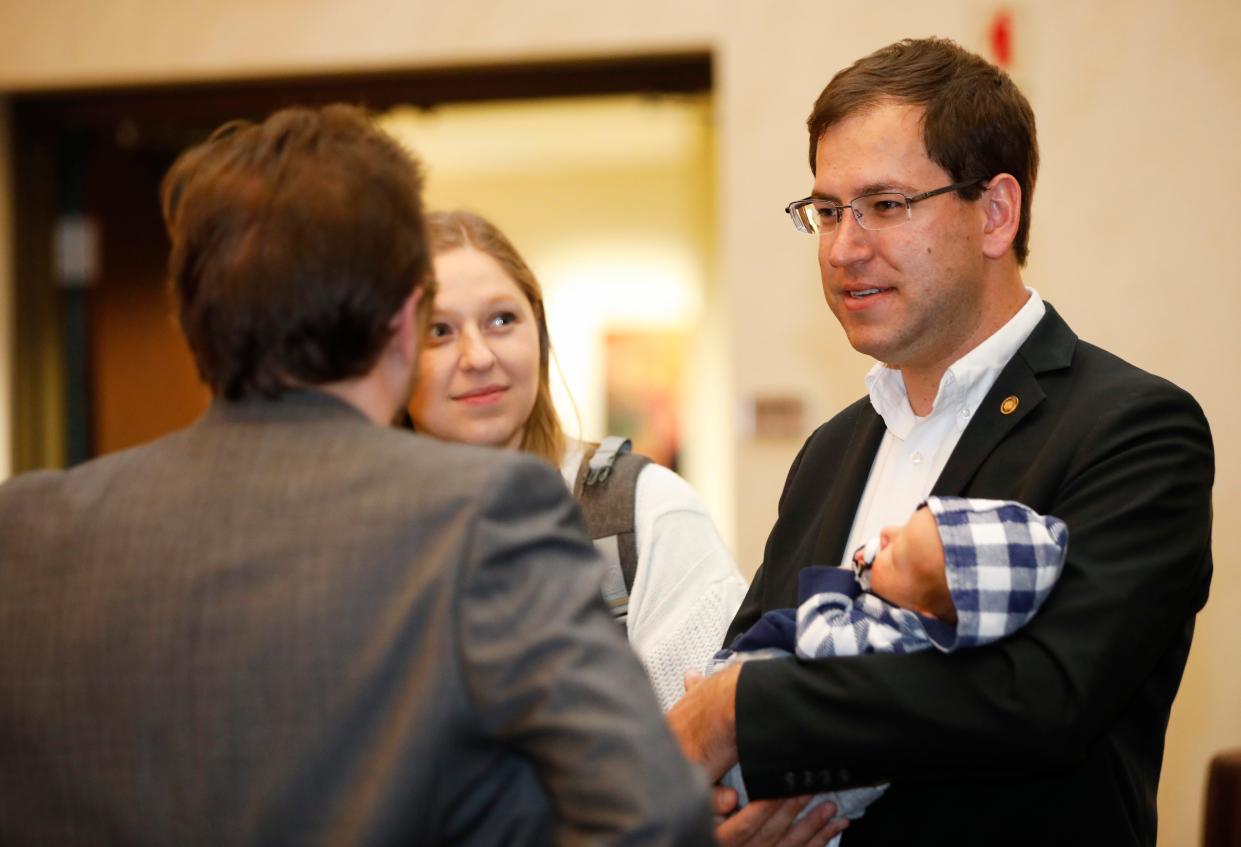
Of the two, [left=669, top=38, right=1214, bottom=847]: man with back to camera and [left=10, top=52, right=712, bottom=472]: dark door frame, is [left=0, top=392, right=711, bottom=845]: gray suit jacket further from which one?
[left=10, top=52, right=712, bottom=472]: dark door frame

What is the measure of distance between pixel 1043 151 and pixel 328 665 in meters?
3.37

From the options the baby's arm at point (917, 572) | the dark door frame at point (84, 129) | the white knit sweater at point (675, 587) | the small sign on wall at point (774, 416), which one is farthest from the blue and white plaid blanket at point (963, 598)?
the dark door frame at point (84, 129)

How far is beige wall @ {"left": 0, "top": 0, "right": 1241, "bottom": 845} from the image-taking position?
3.72 metres

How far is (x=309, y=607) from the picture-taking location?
3.37 ft

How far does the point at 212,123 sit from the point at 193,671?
4139 mm

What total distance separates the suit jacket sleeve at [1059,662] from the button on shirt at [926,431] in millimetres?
206

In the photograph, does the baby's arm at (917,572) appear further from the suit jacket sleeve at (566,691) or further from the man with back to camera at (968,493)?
the suit jacket sleeve at (566,691)

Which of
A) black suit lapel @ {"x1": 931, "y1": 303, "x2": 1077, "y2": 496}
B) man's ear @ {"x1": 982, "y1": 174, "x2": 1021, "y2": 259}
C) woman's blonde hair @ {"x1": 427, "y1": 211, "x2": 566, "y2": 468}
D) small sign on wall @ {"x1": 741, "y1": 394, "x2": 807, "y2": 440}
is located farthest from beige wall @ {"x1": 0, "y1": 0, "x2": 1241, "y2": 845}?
black suit lapel @ {"x1": 931, "y1": 303, "x2": 1077, "y2": 496}

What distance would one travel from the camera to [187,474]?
110cm

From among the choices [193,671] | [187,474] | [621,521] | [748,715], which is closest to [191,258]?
[187,474]

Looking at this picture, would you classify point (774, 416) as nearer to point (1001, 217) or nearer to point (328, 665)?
point (1001, 217)

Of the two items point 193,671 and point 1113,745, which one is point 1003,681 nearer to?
point 1113,745

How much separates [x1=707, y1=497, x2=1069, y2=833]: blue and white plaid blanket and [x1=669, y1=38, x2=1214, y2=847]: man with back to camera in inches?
1.4

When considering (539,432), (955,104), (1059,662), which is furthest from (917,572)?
(539,432)
